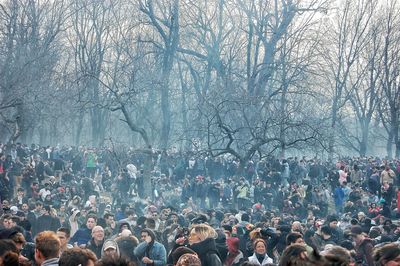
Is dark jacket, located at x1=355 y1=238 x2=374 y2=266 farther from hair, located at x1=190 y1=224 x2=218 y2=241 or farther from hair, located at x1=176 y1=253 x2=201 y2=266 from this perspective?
hair, located at x1=176 y1=253 x2=201 y2=266

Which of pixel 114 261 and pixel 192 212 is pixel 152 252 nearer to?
pixel 114 261

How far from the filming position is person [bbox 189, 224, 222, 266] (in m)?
8.57

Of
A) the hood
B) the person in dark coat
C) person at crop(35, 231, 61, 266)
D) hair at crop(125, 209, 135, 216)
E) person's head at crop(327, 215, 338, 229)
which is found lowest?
the person in dark coat

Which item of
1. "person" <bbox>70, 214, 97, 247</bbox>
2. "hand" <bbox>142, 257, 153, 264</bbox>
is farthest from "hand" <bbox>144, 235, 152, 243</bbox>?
"person" <bbox>70, 214, 97, 247</bbox>

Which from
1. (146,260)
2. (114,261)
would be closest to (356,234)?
(146,260)

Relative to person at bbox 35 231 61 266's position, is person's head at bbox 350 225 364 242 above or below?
below

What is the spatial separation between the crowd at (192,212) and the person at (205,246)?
0.05 ft

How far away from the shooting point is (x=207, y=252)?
28.2ft

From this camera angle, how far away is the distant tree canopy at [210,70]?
2647 cm

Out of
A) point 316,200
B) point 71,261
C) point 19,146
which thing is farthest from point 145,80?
point 71,261

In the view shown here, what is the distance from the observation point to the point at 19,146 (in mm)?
32062

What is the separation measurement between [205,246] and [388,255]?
266 cm

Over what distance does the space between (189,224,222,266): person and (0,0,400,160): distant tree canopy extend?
13010 mm

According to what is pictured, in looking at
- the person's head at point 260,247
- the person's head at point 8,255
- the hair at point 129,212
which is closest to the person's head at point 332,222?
the hair at point 129,212
